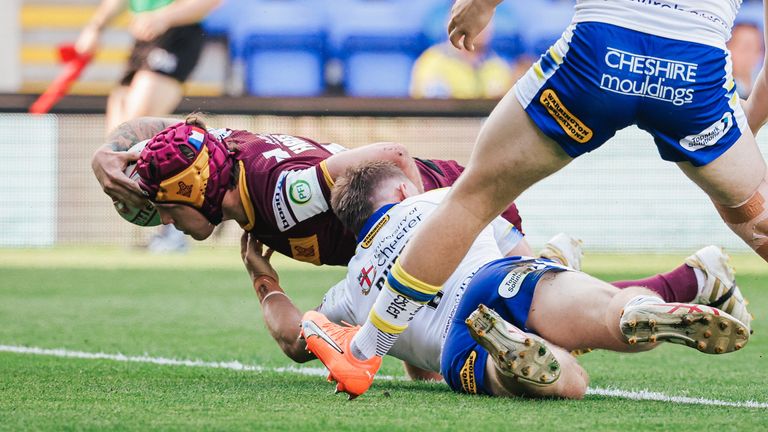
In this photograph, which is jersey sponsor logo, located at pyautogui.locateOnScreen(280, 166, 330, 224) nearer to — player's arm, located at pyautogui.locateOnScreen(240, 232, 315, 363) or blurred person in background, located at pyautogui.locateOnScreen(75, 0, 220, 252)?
player's arm, located at pyautogui.locateOnScreen(240, 232, 315, 363)

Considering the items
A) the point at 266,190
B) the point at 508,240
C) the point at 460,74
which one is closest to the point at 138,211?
the point at 266,190

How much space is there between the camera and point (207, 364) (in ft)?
17.2

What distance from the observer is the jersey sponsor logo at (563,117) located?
3.48 metres

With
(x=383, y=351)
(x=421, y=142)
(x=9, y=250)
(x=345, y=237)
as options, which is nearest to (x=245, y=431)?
(x=383, y=351)

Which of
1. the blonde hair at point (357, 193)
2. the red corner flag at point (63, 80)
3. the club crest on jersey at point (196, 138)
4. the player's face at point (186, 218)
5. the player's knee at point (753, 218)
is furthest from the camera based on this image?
the red corner flag at point (63, 80)

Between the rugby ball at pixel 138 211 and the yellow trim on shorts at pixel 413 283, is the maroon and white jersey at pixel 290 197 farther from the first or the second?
the yellow trim on shorts at pixel 413 283

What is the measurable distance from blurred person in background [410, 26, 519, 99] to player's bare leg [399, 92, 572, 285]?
482 inches

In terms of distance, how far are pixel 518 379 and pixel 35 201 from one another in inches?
442

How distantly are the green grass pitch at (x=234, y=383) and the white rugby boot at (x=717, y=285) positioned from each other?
0.28m

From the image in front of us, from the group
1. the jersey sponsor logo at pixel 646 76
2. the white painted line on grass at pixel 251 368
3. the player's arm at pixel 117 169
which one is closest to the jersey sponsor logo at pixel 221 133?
the player's arm at pixel 117 169

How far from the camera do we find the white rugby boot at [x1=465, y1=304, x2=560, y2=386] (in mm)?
3678

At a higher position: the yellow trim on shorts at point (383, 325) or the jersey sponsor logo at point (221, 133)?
the jersey sponsor logo at point (221, 133)

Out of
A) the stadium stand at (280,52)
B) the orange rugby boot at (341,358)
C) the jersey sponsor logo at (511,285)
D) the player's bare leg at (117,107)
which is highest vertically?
the jersey sponsor logo at (511,285)

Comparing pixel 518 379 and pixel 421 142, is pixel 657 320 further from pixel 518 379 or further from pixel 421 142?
pixel 421 142
